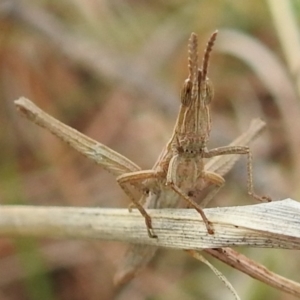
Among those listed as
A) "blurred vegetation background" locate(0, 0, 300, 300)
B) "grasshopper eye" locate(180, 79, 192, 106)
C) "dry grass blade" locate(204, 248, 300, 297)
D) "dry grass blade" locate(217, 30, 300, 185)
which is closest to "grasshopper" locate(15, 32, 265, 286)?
"grasshopper eye" locate(180, 79, 192, 106)

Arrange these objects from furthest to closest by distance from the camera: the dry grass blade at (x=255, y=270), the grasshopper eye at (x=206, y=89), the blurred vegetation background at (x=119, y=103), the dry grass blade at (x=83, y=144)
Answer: the blurred vegetation background at (x=119, y=103) < the dry grass blade at (x=83, y=144) < the grasshopper eye at (x=206, y=89) < the dry grass blade at (x=255, y=270)

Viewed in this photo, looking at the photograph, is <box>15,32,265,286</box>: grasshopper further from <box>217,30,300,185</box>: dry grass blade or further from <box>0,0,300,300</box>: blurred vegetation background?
<box>217,30,300,185</box>: dry grass blade

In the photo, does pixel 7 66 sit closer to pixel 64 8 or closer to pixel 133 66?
pixel 64 8

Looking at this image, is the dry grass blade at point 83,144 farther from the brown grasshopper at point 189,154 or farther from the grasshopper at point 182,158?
the brown grasshopper at point 189,154

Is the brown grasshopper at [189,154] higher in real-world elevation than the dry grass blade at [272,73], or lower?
lower

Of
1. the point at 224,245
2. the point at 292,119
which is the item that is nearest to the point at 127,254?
the point at 224,245

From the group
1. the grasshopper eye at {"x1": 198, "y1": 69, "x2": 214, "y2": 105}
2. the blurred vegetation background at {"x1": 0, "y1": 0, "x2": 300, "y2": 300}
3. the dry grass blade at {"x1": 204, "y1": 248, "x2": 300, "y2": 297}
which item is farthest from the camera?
the blurred vegetation background at {"x1": 0, "y1": 0, "x2": 300, "y2": 300}

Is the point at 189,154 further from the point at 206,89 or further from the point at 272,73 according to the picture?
the point at 272,73

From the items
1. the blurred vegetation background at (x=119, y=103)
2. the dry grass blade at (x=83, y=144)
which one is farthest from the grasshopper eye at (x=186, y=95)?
the blurred vegetation background at (x=119, y=103)
